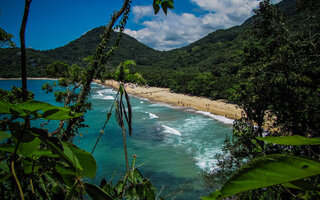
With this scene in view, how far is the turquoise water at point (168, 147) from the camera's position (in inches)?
591

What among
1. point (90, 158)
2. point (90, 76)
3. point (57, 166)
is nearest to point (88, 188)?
point (90, 158)

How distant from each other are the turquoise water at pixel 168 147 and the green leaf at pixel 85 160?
8854mm

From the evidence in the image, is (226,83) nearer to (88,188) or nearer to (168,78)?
(168,78)

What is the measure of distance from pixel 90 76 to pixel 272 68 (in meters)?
7.81

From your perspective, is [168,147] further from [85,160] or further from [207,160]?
[85,160]

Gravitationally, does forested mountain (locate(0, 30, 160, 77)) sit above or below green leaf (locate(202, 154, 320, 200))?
above

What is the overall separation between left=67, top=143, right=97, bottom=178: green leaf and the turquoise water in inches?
349

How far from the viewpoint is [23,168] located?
0.83 metres

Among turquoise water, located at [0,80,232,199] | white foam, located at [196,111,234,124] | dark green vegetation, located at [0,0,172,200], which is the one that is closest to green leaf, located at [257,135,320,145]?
dark green vegetation, located at [0,0,172,200]

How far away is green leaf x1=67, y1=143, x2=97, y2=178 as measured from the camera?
2.28 ft

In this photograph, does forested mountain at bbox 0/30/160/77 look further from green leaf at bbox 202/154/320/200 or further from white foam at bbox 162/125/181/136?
green leaf at bbox 202/154/320/200

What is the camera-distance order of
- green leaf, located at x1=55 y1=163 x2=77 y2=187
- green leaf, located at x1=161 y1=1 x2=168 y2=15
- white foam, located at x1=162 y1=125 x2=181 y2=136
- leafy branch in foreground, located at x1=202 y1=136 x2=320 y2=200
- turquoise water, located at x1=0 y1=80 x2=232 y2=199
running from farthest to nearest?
white foam, located at x1=162 y1=125 x2=181 y2=136
turquoise water, located at x1=0 y1=80 x2=232 y2=199
green leaf, located at x1=161 y1=1 x2=168 y2=15
green leaf, located at x1=55 y1=163 x2=77 y2=187
leafy branch in foreground, located at x1=202 y1=136 x2=320 y2=200

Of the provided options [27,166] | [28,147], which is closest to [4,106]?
[28,147]

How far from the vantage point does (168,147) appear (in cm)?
2092
